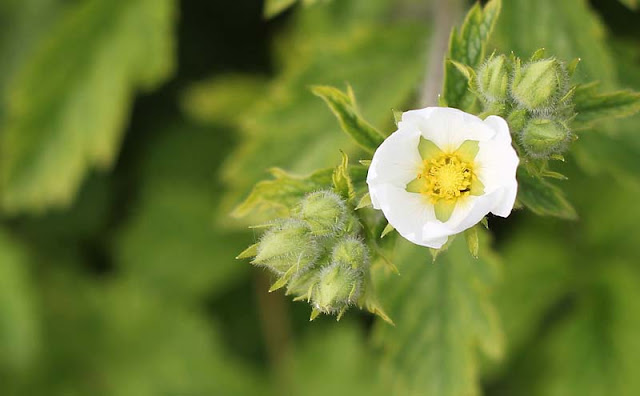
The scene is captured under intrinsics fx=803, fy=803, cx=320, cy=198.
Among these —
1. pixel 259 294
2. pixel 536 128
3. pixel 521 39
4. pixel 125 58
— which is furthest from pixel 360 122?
pixel 259 294

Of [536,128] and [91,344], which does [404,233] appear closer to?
[536,128]

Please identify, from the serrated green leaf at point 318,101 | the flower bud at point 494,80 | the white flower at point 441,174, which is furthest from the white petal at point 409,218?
the serrated green leaf at point 318,101

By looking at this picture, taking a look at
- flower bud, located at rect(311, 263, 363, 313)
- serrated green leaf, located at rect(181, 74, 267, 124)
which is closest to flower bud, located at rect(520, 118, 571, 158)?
flower bud, located at rect(311, 263, 363, 313)

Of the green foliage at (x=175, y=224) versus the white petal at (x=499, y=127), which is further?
the green foliage at (x=175, y=224)

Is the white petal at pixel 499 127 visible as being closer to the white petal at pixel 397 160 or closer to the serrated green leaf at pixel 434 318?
the white petal at pixel 397 160

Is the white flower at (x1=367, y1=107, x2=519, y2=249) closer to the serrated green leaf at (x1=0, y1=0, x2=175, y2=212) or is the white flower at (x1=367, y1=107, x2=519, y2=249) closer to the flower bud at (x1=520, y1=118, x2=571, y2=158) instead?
the flower bud at (x1=520, y1=118, x2=571, y2=158)

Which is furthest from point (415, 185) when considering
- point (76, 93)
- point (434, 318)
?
point (76, 93)

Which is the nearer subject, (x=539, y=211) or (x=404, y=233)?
(x=404, y=233)
